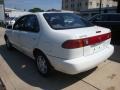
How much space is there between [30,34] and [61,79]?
146cm

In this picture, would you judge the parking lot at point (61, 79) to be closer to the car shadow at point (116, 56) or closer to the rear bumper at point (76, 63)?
the car shadow at point (116, 56)

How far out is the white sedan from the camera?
3770mm

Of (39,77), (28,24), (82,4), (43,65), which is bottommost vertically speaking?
(39,77)

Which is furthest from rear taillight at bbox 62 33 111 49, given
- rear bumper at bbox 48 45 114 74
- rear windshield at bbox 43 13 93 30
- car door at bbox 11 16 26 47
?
car door at bbox 11 16 26 47

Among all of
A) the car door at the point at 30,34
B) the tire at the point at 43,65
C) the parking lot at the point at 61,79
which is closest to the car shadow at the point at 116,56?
the parking lot at the point at 61,79

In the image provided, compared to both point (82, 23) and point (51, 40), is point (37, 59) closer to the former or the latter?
point (51, 40)

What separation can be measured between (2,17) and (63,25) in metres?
24.3

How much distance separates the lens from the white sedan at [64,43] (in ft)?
12.4

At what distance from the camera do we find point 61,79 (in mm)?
4609

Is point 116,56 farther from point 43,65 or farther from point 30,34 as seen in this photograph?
point 30,34

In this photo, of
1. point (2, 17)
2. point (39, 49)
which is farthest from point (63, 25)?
point (2, 17)

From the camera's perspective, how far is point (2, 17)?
27.0 m

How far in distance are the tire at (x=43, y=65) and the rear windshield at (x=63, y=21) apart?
81 centimetres

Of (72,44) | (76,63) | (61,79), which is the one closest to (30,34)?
(61,79)
